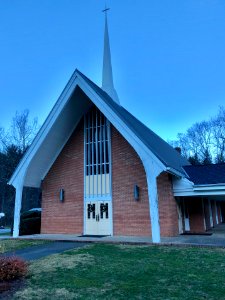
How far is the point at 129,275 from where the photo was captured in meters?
6.45

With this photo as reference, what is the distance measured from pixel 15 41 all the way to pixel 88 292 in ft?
42.1

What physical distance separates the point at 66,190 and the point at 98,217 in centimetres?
263

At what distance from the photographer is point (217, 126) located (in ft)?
149

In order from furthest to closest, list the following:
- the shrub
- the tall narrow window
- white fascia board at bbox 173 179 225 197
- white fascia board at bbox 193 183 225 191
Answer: the tall narrow window, white fascia board at bbox 173 179 225 197, white fascia board at bbox 193 183 225 191, the shrub

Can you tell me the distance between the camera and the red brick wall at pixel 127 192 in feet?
46.8

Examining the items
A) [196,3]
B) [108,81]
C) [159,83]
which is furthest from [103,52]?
[196,3]

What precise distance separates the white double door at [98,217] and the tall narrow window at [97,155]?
0.48 meters

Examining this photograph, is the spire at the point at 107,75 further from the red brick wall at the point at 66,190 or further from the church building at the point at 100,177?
the red brick wall at the point at 66,190

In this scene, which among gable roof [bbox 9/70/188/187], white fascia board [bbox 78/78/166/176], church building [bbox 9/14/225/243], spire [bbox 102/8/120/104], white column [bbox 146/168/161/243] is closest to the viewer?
white column [bbox 146/168/161/243]

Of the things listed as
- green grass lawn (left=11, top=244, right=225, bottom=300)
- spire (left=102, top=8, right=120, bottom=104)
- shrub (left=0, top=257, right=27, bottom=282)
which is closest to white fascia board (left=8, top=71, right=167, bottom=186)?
green grass lawn (left=11, top=244, right=225, bottom=300)

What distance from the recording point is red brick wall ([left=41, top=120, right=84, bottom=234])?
53.3 ft

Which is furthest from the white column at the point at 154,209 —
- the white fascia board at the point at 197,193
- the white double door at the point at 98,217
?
the white double door at the point at 98,217

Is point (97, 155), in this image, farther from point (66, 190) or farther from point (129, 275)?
point (129, 275)

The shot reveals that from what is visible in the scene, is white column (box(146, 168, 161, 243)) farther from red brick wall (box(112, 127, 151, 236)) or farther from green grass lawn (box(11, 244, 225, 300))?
red brick wall (box(112, 127, 151, 236))
